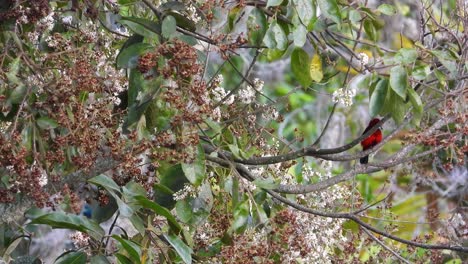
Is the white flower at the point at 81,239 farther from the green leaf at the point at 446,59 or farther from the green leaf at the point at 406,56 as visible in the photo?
the green leaf at the point at 446,59

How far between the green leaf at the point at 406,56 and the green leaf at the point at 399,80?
0.03m

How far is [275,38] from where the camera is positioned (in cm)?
267

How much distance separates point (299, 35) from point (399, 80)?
0.31 meters

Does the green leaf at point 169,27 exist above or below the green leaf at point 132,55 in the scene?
above

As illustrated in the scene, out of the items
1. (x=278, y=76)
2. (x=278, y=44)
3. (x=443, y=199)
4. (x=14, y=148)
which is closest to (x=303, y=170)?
(x=278, y=44)

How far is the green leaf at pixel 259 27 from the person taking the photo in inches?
108

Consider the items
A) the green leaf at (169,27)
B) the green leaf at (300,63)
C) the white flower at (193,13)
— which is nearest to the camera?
the green leaf at (169,27)

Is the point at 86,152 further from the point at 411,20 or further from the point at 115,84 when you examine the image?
the point at 411,20

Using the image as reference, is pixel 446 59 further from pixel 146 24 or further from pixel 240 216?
pixel 146 24

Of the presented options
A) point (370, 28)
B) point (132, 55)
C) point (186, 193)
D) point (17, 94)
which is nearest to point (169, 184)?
point (186, 193)

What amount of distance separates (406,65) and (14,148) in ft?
3.57

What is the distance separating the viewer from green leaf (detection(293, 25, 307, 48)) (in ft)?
8.63

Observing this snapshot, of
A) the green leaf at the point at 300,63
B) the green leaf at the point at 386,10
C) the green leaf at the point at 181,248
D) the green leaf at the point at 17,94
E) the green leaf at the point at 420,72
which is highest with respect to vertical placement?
the green leaf at the point at 386,10

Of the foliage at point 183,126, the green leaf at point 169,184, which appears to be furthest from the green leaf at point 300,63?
the green leaf at point 169,184
